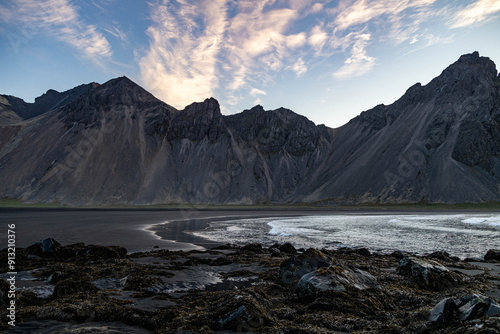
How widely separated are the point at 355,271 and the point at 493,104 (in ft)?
515

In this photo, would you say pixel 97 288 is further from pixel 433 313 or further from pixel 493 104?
pixel 493 104

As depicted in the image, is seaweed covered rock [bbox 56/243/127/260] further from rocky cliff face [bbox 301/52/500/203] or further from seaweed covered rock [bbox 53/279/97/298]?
rocky cliff face [bbox 301/52/500/203]

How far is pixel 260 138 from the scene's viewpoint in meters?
166

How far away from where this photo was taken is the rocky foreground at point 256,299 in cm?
625

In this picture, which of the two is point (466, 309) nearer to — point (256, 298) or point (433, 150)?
point (256, 298)

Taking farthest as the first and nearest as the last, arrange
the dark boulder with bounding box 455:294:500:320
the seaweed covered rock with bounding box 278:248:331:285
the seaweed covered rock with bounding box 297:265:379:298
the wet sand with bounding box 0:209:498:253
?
the wet sand with bounding box 0:209:498:253
the seaweed covered rock with bounding box 278:248:331:285
the seaweed covered rock with bounding box 297:265:379:298
the dark boulder with bounding box 455:294:500:320

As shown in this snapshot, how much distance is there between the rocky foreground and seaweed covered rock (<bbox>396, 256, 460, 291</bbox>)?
4 cm

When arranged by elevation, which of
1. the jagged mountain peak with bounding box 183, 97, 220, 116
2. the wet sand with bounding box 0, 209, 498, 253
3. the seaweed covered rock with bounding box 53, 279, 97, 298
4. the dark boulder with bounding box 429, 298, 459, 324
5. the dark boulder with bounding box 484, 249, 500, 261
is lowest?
the wet sand with bounding box 0, 209, 498, 253

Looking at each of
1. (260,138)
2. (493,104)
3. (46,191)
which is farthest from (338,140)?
(46,191)

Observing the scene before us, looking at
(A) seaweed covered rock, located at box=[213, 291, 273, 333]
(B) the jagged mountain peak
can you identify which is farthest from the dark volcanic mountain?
(A) seaweed covered rock, located at box=[213, 291, 273, 333]

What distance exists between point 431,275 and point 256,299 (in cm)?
689

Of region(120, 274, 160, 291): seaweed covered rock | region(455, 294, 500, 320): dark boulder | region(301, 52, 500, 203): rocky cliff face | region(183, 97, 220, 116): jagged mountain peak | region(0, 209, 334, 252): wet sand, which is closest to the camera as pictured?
region(455, 294, 500, 320): dark boulder

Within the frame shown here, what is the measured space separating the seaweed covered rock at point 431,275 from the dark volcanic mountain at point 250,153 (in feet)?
352

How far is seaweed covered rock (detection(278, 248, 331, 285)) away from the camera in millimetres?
10789
